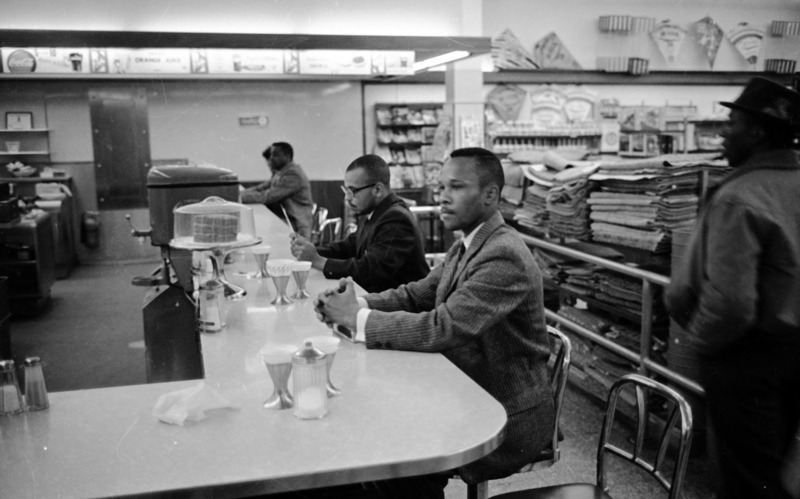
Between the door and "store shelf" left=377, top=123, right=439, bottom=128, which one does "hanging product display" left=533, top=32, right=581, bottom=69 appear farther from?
the door

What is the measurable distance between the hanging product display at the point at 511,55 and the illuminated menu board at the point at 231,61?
2591mm

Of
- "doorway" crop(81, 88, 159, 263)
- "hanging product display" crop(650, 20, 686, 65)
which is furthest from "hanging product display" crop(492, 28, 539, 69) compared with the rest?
"doorway" crop(81, 88, 159, 263)

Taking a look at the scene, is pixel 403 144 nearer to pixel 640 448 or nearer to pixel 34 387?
pixel 640 448

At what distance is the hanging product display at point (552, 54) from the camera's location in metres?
→ 9.38

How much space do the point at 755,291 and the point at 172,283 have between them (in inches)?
113

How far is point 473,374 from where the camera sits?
203 centimetres

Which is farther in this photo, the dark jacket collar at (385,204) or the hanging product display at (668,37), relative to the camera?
the hanging product display at (668,37)

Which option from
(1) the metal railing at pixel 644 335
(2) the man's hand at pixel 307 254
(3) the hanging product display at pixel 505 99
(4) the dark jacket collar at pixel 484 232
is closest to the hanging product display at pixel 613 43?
(3) the hanging product display at pixel 505 99

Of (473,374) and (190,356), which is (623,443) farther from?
(190,356)

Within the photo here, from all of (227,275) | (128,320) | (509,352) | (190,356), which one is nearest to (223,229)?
(227,275)

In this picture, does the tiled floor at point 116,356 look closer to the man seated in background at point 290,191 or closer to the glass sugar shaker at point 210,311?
the glass sugar shaker at point 210,311

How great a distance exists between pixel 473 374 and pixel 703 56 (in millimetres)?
8027

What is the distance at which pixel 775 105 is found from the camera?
1945mm

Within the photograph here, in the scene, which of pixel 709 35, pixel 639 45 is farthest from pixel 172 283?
pixel 639 45
